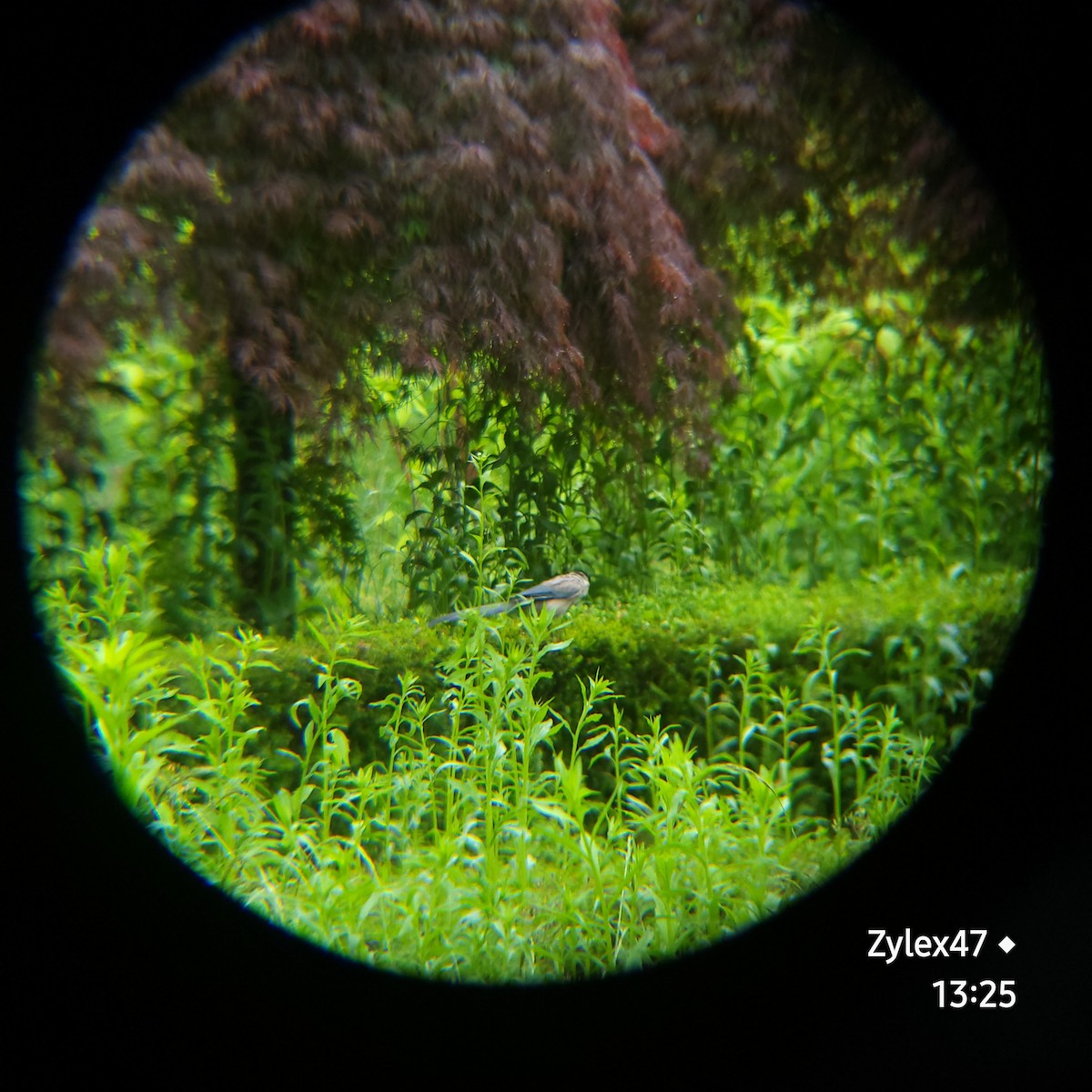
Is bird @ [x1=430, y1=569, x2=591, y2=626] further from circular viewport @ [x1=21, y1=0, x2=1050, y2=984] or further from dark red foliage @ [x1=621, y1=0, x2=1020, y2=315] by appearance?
dark red foliage @ [x1=621, y1=0, x2=1020, y2=315]

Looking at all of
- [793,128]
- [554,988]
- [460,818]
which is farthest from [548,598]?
[793,128]

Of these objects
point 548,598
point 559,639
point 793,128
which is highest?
point 793,128

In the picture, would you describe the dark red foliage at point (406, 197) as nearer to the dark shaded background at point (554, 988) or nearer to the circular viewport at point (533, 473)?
the circular viewport at point (533, 473)

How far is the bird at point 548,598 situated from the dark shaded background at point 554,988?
3.91ft

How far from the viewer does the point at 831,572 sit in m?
4.46

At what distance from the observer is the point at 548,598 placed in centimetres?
320

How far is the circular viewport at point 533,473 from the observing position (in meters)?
2.45

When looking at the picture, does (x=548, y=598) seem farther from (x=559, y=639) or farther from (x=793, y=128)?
(x=793, y=128)

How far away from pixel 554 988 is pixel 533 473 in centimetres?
222

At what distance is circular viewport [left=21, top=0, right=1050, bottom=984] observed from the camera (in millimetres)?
2453

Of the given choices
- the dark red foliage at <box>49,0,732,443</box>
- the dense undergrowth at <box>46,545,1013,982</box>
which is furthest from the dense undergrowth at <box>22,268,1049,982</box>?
the dark red foliage at <box>49,0,732,443</box>

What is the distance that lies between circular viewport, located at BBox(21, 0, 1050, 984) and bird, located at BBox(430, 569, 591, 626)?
0.02m

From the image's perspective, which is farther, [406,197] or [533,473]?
[533,473]

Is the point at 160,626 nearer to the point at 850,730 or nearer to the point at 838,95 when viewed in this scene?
the point at 850,730
